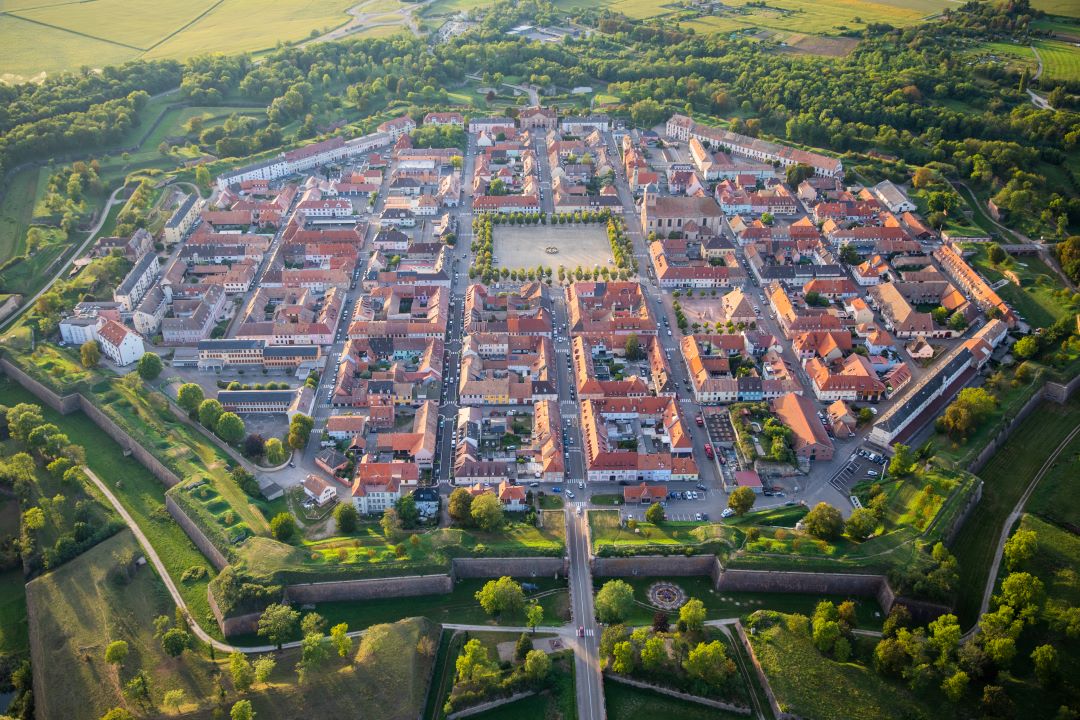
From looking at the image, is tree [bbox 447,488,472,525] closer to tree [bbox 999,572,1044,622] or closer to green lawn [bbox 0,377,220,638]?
green lawn [bbox 0,377,220,638]

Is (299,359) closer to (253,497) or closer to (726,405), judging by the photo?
(253,497)

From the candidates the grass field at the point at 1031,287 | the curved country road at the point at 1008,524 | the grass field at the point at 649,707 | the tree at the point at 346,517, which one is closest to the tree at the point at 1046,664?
the curved country road at the point at 1008,524

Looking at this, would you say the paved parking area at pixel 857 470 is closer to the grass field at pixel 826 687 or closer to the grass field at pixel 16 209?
the grass field at pixel 826 687

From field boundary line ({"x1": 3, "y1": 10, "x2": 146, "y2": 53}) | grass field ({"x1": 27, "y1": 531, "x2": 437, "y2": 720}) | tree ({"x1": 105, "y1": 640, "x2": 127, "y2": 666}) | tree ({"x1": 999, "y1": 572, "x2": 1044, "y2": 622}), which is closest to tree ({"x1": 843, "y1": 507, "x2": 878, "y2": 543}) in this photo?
tree ({"x1": 999, "y1": 572, "x2": 1044, "y2": 622})

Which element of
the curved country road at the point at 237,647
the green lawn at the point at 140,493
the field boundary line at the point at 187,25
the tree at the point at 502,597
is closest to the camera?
the curved country road at the point at 237,647

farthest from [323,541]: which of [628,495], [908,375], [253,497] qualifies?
[908,375]

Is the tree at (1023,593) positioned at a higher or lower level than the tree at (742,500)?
lower
